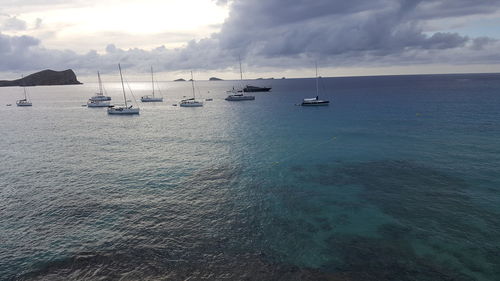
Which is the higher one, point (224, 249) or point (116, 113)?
point (116, 113)

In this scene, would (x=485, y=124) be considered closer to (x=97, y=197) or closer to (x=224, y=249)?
(x=224, y=249)

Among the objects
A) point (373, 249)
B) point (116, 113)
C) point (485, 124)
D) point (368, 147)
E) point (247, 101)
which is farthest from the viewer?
point (247, 101)

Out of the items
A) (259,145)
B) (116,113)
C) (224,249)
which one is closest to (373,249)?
(224,249)

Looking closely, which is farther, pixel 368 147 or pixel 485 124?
pixel 485 124

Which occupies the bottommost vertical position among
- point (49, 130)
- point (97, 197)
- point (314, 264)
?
point (314, 264)

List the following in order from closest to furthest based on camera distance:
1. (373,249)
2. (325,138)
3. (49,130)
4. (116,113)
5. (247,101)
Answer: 1. (373,249)
2. (325,138)
3. (49,130)
4. (116,113)
5. (247,101)

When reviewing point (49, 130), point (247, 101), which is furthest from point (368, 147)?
point (247, 101)
